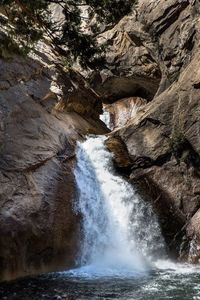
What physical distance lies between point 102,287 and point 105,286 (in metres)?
0.13

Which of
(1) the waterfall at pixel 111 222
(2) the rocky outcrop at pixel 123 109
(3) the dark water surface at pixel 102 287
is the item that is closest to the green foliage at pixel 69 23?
(1) the waterfall at pixel 111 222

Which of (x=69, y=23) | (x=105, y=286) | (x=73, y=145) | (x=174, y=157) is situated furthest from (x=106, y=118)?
(x=105, y=286)

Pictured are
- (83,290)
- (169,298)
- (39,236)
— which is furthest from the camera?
(39,236)

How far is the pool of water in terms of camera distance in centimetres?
936

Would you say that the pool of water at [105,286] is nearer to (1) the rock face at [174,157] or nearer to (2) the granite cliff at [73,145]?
(2) the granite cliff at [73,145]

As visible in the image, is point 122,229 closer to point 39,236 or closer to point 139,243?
point 139,243

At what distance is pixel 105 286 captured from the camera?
405 inches

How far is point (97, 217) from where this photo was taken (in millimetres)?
14164

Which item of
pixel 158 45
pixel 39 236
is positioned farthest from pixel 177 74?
pixel 39 236

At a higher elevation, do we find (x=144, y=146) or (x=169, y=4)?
(x=169, y=4)

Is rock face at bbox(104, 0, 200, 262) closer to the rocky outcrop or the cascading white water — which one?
the cascading white water

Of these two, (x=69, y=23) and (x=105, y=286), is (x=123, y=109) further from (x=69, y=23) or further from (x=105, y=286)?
(x=105, y=286)

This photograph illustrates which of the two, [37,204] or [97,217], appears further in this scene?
[97,217]

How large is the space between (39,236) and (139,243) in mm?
4092
